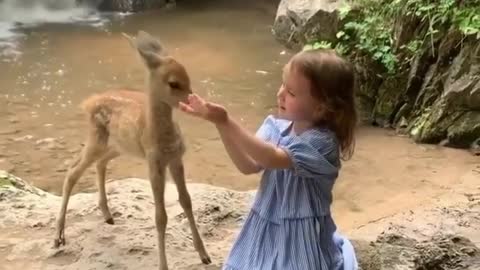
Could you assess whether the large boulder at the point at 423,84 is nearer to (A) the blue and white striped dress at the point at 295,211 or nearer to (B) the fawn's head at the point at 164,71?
(B) the fawn's head at the point at 164,71

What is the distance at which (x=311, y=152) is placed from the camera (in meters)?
3.14

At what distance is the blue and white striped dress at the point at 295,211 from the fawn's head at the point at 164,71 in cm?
52

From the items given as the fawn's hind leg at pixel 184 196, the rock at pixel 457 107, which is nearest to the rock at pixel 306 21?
the rock at pixel 457 107

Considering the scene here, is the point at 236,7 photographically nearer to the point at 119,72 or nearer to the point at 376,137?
the point at 119,72

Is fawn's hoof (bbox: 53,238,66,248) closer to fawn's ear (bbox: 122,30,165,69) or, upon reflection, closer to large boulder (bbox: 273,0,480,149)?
fawn's ear (bbox: 122,30,165,69)

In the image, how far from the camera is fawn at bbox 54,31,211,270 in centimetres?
375

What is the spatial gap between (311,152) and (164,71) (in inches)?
36.4

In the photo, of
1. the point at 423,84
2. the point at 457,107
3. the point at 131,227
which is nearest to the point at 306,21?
the point at 423,84

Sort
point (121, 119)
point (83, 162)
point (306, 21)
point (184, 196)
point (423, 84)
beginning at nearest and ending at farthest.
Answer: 1. point (184, 196)
2. point (121, 119)
3. point (83, 162)
4. point (423, 84)
5. point (306, 21)

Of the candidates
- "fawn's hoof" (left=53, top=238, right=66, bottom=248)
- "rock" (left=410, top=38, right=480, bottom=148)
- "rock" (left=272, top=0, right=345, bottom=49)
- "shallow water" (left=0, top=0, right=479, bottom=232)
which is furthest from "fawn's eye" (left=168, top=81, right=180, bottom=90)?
"rock" (left=272, top=0, right=345, bottom=49)

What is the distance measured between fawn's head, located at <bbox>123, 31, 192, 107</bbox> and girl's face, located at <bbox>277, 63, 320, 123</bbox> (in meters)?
0.66

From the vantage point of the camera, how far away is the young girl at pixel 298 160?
3.09 m

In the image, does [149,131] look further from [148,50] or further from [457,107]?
[457,107]

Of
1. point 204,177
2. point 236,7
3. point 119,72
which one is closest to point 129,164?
point 204,177
